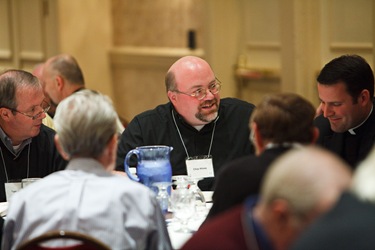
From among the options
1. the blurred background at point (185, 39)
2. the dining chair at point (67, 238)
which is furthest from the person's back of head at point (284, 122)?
the blurred background at point (185, 39)

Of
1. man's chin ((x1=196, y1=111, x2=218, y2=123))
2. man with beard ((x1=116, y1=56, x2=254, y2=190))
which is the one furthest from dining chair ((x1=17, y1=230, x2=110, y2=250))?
man's chin ((x1=196, y1=111, x2=218, y2=123))

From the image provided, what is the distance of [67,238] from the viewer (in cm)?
255

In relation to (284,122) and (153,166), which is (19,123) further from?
(284,122)

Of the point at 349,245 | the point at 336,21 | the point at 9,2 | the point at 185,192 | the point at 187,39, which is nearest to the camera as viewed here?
the point at 349,245

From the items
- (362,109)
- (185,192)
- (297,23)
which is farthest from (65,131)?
(297,23)

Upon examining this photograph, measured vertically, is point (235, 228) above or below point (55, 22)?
below

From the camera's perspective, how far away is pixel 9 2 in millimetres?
8531

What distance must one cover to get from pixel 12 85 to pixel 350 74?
69.2 inches

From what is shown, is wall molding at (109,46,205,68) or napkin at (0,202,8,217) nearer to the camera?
napkin at (0,202,8,217)

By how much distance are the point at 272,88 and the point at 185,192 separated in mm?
4056

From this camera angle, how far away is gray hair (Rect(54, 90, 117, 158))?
281 cm

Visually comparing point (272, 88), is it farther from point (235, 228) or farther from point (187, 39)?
point (235, 228)

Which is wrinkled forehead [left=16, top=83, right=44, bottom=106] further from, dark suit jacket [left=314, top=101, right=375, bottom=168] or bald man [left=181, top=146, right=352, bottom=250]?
bald man [left=181, top=146, right=352, bottom=250]

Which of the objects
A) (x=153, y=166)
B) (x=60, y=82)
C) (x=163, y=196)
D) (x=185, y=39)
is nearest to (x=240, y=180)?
(x=163, y=196)
